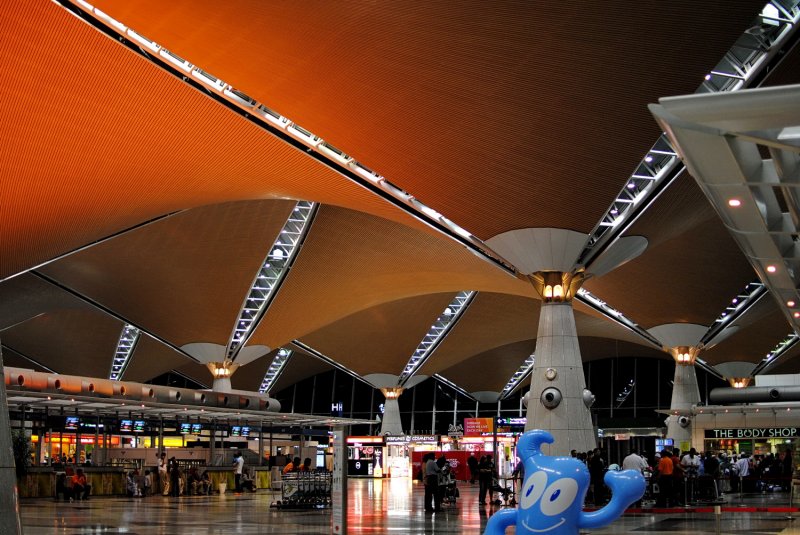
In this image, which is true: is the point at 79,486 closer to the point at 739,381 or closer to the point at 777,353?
the point at 739,381

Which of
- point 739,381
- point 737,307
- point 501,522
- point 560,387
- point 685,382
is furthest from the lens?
point 739,381

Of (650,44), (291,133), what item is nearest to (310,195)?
(291,133)

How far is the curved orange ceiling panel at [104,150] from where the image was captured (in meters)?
18.2

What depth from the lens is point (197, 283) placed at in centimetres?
3550

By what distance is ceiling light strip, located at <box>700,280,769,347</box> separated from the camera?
37.2 metres

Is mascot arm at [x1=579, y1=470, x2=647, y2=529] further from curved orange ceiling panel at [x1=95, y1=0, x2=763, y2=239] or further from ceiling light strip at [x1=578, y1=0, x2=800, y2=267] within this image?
curved orange ceiling panel at [x1=95, y1=0, x2=763, y2=239]

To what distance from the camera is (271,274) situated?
119 ft

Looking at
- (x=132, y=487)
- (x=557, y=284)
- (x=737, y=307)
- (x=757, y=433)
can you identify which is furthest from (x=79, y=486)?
(x=737, y=307)

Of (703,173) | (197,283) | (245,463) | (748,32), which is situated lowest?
(245,463)

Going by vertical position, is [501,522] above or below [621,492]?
below

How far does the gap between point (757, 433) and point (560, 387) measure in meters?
12.2

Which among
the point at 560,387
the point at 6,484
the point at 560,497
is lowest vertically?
the point at 560,497

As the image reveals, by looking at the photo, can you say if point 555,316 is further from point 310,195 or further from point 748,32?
point 748,32

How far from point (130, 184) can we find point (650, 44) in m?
14.0
